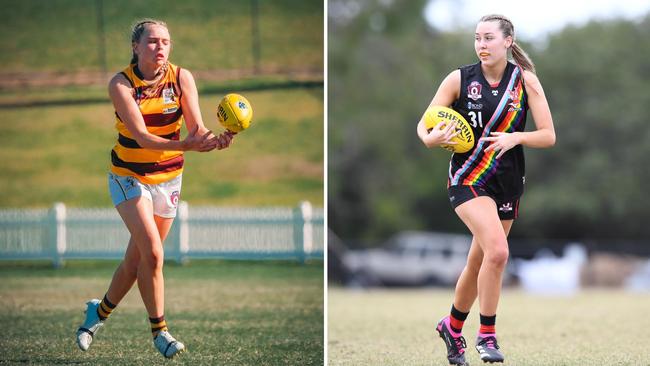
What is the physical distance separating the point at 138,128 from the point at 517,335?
347 cm

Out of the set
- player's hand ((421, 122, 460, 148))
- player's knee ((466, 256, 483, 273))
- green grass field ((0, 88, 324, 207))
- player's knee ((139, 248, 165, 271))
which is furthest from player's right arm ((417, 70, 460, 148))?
green grass field ((0, 88, 324, 207))

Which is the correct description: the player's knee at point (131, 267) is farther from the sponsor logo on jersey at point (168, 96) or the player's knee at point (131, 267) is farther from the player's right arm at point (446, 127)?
the player's right arm at point (446, 127)

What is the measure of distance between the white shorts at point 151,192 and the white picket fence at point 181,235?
835cm

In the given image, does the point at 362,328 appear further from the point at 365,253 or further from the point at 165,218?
the point at 365,253

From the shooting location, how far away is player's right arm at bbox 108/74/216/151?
4637 millimetres

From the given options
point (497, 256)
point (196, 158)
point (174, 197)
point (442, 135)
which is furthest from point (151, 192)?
point (196, 158)

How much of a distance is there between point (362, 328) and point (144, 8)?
6.44 m

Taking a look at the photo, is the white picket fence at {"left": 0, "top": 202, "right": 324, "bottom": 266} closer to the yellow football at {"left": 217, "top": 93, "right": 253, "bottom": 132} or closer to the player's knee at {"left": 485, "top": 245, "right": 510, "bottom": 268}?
the yellow football at {"left": 217, "top": 93, "right": 253, "bottom": 132}

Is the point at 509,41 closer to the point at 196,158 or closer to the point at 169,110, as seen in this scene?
the point at 169,110

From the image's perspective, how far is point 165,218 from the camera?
16.4 ft

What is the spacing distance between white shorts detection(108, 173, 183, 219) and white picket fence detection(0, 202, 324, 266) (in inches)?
329

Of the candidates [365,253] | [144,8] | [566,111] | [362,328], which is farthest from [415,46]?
[362,328]

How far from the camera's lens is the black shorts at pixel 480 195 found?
4.77 metres

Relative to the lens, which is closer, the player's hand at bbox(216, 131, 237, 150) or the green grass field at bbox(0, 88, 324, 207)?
the player's hand at bbox(216, 131, 237, 150)
